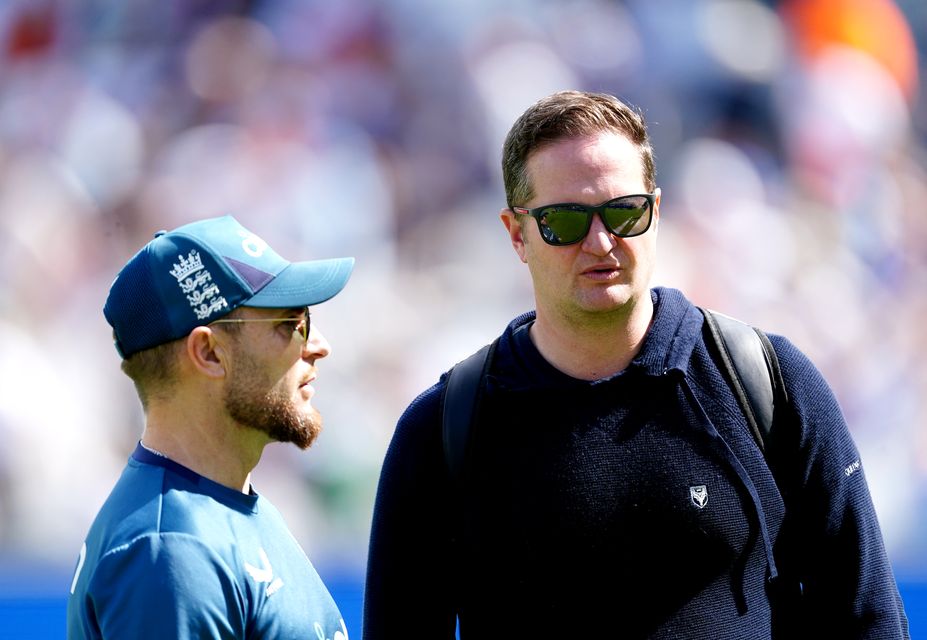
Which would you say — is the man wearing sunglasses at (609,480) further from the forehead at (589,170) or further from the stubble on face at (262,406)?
the stubble on face at (262,406)

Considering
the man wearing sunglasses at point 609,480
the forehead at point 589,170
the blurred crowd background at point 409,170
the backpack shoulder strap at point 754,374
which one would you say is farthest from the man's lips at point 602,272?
the blurred crowd background at point 409,170

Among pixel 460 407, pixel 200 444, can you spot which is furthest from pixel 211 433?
pixel 460 407

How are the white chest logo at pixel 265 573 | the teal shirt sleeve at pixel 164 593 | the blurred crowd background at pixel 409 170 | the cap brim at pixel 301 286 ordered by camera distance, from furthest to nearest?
the blurred crowd background at pixel 409 170
the cap brim at pixel 301 286
the white chest logo at pixel 265 573
the teal shirt sleeve at pixel 164 593

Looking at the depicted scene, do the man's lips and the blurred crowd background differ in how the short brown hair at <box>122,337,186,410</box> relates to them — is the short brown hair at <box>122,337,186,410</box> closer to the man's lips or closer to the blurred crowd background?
the man's lips

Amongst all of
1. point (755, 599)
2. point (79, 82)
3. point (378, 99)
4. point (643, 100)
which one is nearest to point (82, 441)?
point (79, 82)

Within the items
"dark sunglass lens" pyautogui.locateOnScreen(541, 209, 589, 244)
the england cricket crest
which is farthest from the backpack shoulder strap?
"dark sunglass lens" pyautogui.locateOnScreen(541, 209, 589, 244)

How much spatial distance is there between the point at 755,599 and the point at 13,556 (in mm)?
5210

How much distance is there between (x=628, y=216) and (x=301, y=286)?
0.70 m

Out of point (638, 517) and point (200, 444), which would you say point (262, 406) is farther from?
point (638, 517)

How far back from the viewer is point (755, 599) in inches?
87.0

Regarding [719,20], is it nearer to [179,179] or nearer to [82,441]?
[179,179]

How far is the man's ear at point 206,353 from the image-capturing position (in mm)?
2143

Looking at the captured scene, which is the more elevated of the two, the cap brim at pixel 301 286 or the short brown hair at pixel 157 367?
the cap brim at pixel 301 286

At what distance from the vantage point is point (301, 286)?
229 centimetres
